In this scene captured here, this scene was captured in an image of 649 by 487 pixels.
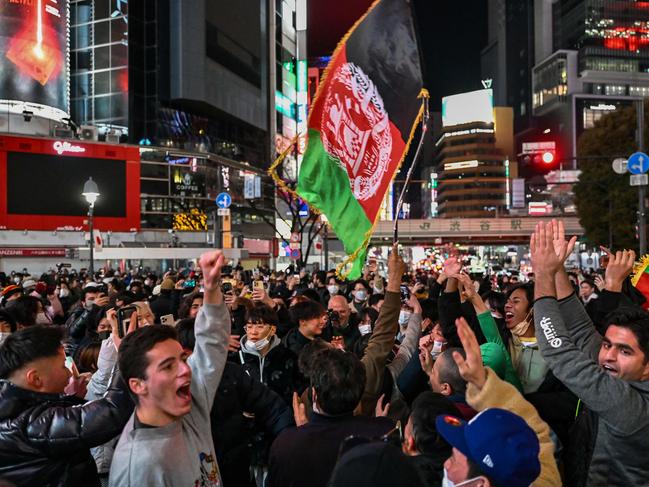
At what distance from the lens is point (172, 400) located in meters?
2.74

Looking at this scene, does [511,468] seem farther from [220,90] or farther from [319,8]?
[319,8]

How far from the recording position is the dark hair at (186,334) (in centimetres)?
434

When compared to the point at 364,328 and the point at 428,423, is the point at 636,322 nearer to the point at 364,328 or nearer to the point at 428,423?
the point at 428,423

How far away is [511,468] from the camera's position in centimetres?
201

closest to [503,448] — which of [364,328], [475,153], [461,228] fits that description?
[364,328]

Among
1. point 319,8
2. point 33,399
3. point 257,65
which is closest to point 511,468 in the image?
point 33,399

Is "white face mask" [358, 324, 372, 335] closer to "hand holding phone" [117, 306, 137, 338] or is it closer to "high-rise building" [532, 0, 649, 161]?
"hand holding phone" [117, 306, 137, 338]

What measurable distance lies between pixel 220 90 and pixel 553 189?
6393 cm

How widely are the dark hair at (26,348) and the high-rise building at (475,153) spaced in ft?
448

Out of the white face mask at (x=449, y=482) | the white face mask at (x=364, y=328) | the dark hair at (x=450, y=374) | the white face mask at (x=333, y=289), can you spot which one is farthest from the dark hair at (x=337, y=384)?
the white face mask at (x=333, y=289)

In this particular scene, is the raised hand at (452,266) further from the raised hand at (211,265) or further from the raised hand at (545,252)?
the raised hand at (211,265)

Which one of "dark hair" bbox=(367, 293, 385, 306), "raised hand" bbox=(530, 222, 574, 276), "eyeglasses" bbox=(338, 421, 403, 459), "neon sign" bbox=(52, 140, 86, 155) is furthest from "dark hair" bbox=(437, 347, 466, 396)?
"neon sign" bbox=(52, 140, 86, 155)

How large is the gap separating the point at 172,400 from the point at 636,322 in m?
2.36

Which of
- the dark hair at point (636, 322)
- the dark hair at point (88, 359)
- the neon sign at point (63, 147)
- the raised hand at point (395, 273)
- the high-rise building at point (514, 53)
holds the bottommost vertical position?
the dark hair at point (88, 359)
